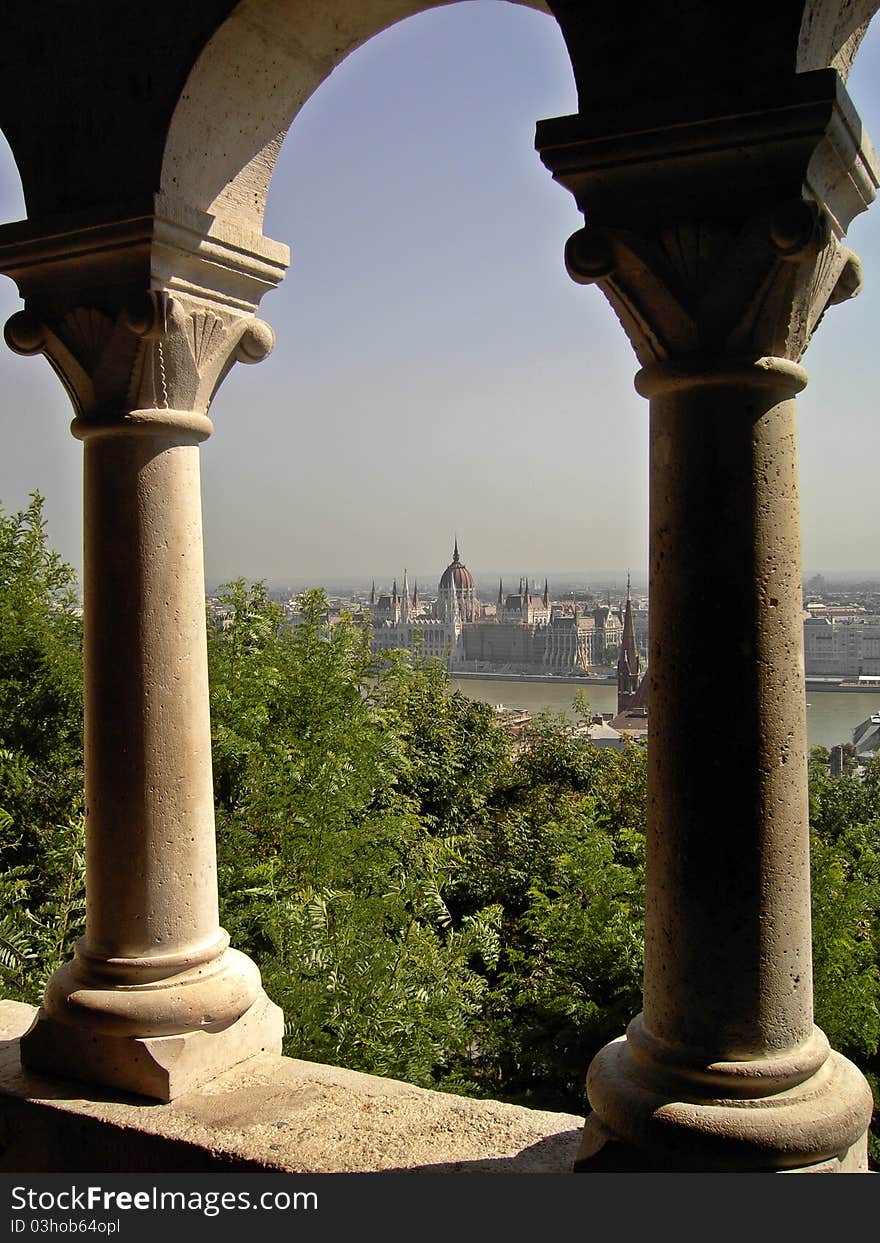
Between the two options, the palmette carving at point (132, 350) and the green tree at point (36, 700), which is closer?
the palmette carving at point (132, 350)

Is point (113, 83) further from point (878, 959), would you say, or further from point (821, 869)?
point (878, 959)

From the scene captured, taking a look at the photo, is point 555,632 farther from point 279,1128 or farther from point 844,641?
point 279,1128

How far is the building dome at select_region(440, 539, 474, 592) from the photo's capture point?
175ft

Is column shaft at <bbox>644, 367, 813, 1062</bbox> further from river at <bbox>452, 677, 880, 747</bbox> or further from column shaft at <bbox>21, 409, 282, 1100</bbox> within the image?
river at <bbox>452, 677, 880, 747</bbox>

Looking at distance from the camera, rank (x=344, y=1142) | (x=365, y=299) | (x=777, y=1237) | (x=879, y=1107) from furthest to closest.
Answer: (x=365, y=299) < (x=879, y=1107) < (x=344, y=1142) < (x=777, y=1237)

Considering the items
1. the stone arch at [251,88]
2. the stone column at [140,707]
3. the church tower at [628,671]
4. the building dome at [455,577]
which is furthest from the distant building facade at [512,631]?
the stone column at [140,707]

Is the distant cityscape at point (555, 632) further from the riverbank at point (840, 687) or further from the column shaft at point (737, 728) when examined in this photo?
the column shaft at point (737, 728)

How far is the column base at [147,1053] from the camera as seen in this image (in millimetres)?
5504

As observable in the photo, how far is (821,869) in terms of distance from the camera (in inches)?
523

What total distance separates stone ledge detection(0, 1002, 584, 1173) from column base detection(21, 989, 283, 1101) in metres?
0.06

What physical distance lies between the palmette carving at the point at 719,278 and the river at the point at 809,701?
9362 millimetres

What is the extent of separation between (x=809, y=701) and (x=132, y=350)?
74.8ft

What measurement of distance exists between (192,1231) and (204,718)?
236 centimetres

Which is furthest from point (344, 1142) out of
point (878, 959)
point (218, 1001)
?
point (878, 959)
